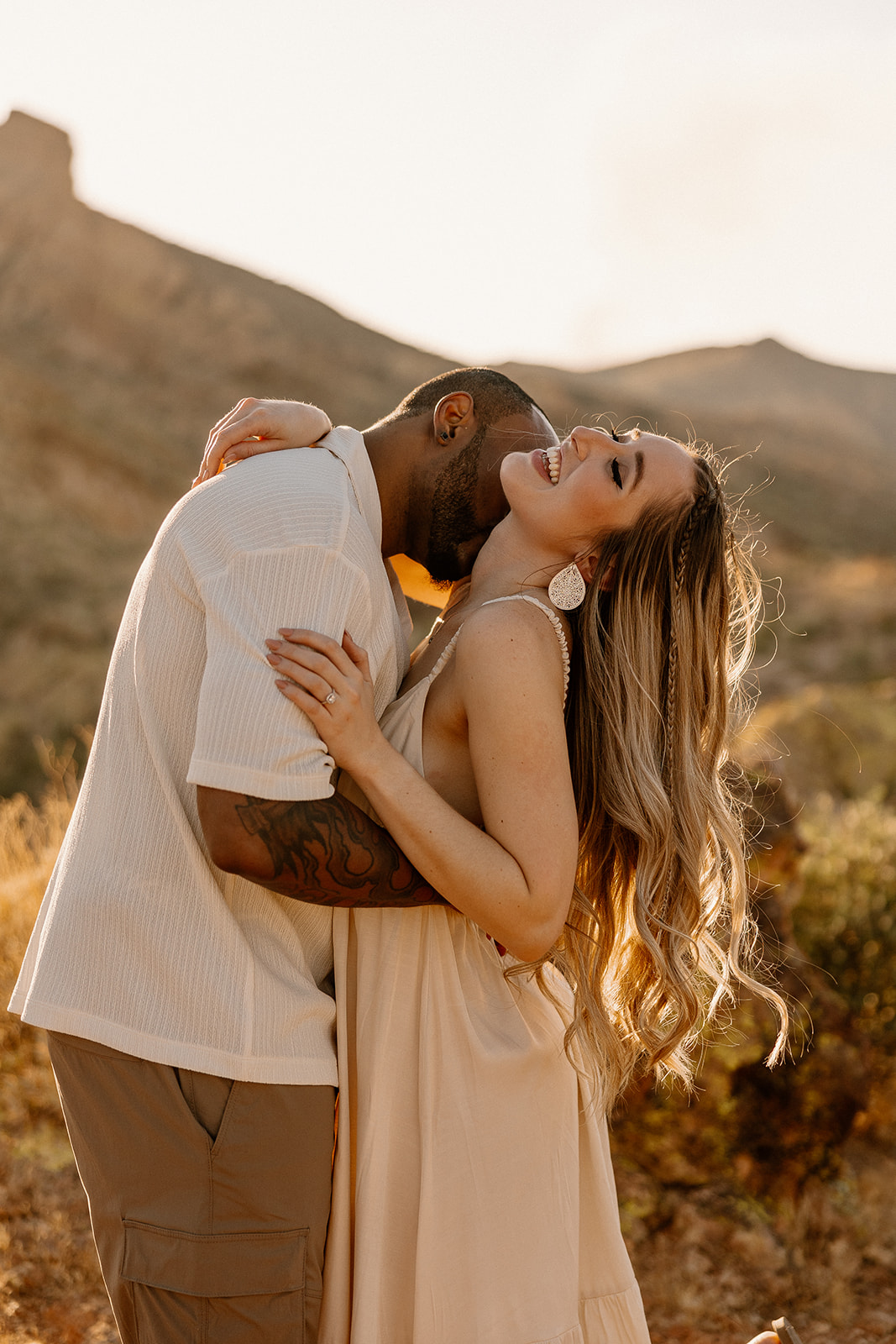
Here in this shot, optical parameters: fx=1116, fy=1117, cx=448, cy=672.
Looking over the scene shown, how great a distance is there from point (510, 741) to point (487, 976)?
504 mm

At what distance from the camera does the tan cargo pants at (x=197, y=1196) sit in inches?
66.5

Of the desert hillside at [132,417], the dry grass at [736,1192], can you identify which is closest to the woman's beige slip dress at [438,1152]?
the dry grass at [736,1192]

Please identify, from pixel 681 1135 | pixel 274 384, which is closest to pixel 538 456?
pixel 681 1135

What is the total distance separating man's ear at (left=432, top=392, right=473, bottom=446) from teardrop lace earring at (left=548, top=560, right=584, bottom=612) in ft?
1.36

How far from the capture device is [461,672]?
1913 mm

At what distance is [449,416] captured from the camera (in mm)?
2318

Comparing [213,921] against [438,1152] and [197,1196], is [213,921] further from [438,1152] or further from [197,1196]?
[438,1152]

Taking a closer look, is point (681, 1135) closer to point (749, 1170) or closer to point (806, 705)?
point (749, 1170)

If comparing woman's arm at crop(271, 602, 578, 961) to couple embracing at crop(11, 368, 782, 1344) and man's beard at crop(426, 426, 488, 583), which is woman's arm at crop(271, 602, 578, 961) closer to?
couple embracing at crop(11, 368, 782, 1344)

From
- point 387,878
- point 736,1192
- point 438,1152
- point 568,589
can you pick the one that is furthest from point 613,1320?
point 736,1192

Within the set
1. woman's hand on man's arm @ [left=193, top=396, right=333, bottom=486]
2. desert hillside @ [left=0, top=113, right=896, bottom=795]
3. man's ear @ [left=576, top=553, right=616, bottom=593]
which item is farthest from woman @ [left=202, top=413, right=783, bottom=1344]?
desert hillside @ [left=0, top=113, right=896, bottom=795]

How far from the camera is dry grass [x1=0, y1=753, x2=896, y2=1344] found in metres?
3.75

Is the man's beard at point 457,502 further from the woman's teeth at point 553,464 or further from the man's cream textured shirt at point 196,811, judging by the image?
the man's cream textured shirt at point 196,811

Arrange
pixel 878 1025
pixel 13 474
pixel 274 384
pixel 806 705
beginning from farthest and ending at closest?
1. pixel 274 384
2. pixel 13 474
3. pixel 806 705
4. pixel 878 1025
